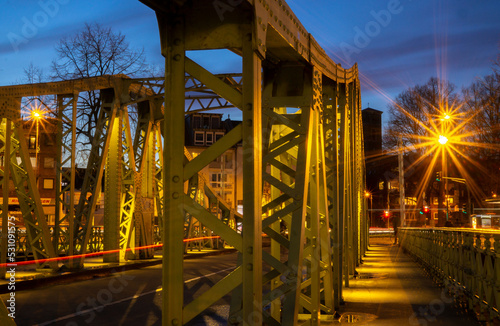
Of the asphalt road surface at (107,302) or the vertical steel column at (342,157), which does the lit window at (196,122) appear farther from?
the vertical steel column at (342,157)

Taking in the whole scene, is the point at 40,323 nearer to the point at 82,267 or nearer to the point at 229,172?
the point at 82,267

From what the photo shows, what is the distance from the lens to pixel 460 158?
174 ft

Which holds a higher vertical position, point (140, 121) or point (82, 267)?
point (140, 121)

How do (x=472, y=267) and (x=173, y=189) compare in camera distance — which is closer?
(x=173, y=189)

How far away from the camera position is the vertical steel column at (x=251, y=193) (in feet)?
15.9

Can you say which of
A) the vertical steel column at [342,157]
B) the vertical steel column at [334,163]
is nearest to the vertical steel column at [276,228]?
the vertical steel column at [334,163]

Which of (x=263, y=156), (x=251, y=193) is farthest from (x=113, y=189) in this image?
(x=251, y=193)

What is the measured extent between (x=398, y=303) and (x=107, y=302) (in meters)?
5.88

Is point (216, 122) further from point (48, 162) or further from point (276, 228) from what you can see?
point (276, 228)

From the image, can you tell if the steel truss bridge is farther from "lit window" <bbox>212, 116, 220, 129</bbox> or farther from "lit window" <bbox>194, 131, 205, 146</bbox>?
"lit window" <bbox>212, 116, 220, 129</bbox>

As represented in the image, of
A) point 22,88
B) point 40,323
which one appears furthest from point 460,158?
point 40,323

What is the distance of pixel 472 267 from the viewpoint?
10820 mm

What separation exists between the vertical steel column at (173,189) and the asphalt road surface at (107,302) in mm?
5604

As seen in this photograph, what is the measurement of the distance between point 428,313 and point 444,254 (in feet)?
15.7
